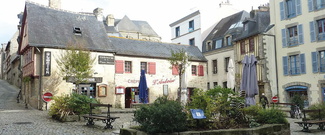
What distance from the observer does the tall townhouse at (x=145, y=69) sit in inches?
863

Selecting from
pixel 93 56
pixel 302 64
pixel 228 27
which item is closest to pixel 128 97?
pixel 93 56

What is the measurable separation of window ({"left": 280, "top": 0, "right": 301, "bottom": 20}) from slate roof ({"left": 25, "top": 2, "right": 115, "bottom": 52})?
43.1 ft

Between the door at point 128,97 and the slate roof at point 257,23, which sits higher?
the slate roof at point 257,23

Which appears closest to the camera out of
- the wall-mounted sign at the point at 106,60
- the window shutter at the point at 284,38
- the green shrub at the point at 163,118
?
the green shrub at the point at 163,118

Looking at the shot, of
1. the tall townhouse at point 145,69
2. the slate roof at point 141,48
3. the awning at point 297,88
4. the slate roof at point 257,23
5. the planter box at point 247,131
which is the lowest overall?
the planter box at point 247,131

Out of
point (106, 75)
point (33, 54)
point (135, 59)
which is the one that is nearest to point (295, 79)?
point (135, 59)

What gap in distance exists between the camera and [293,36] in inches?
867

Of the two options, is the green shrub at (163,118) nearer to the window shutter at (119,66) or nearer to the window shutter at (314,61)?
the window shutter at (119,66)

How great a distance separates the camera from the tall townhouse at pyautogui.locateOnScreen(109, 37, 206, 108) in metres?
21.9

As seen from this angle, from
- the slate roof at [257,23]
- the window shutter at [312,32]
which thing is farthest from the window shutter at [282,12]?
the window shutter at [312,32]

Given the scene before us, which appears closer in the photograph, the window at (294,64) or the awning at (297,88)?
the awning at (297,88)

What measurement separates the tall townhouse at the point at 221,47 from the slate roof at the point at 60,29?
1163 centimetres

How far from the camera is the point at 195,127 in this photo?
7461 millimetres

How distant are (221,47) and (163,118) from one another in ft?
75.4
